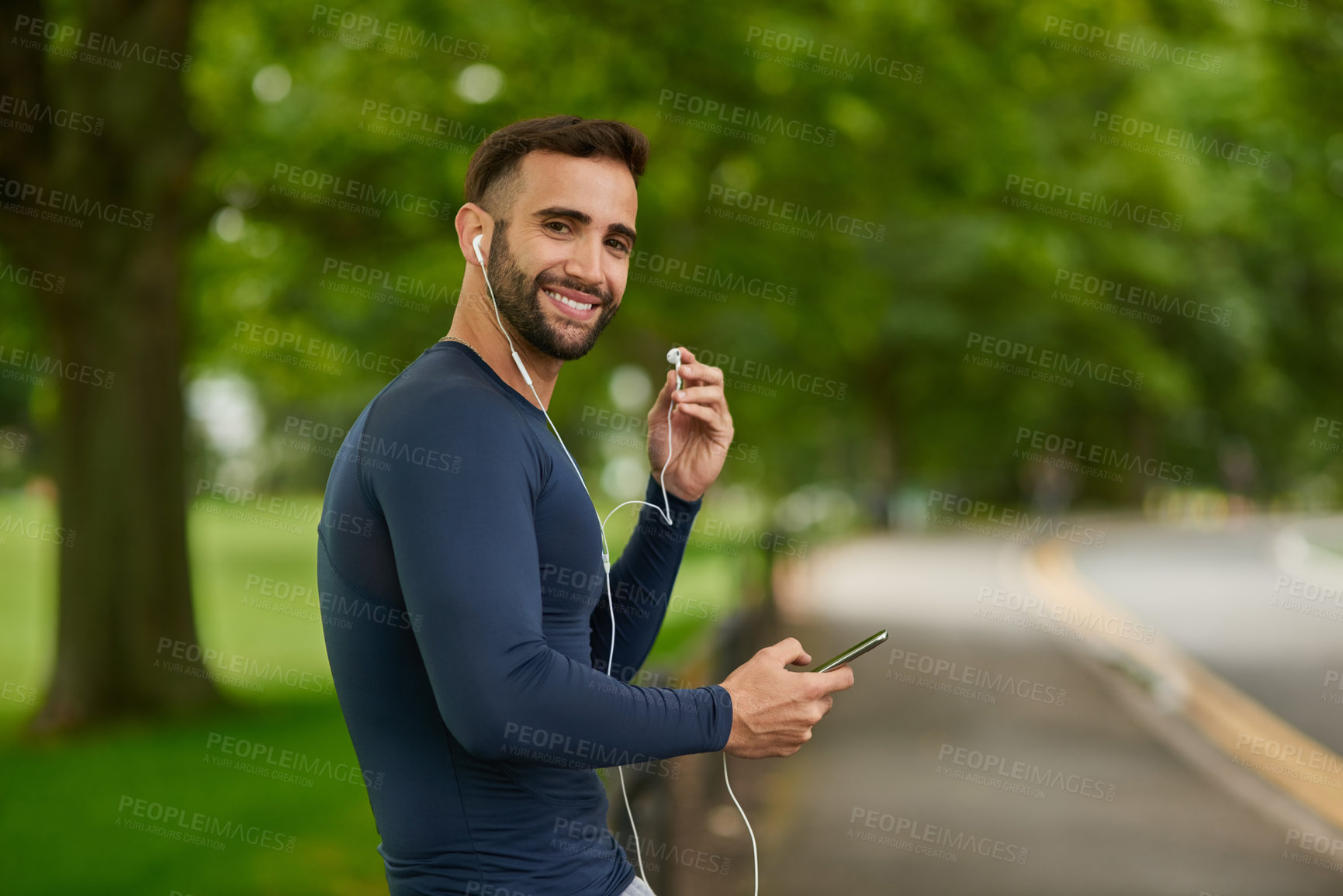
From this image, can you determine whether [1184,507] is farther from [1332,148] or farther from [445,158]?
[445,158]

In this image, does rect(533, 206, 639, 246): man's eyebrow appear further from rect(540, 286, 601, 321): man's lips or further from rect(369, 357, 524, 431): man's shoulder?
rect(369, 357, 524, 431): man's shoulder

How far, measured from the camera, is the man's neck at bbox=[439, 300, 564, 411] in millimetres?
2072

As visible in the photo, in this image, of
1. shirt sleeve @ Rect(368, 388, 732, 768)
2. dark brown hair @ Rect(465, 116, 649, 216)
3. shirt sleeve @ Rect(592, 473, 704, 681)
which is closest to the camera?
shirt sleeve @ Rect(368, 388, 732, 768)

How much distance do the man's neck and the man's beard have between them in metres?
0.02

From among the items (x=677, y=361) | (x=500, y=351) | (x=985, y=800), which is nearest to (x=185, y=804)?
(x=985, y=800)

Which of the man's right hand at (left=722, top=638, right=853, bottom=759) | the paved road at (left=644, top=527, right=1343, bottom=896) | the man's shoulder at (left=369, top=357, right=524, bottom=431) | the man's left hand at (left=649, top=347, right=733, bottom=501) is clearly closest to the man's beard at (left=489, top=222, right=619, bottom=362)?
the man's shoulder at (left=369, top=357, right=524, bottom=431)

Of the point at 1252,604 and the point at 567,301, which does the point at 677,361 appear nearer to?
the point at 567,301

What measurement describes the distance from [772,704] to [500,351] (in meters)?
0.71

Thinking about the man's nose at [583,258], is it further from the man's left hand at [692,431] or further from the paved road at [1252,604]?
the paved road at [1252,604]

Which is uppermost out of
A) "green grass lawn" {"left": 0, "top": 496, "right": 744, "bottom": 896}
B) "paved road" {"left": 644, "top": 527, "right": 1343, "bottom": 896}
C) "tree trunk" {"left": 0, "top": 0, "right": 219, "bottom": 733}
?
"tree trunk" {"left": 0, "top": 0, "right": 219, "bottom": 733}

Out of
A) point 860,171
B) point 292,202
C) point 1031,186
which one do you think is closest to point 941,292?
point 1031,186

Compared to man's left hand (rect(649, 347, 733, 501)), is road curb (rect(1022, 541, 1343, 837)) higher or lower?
lower

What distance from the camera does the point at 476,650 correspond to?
1.65m

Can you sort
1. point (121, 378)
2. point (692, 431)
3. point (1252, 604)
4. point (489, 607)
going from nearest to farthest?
point (489, 607) → point (692, 431) → point (121, 378) → point (1252, 604)
